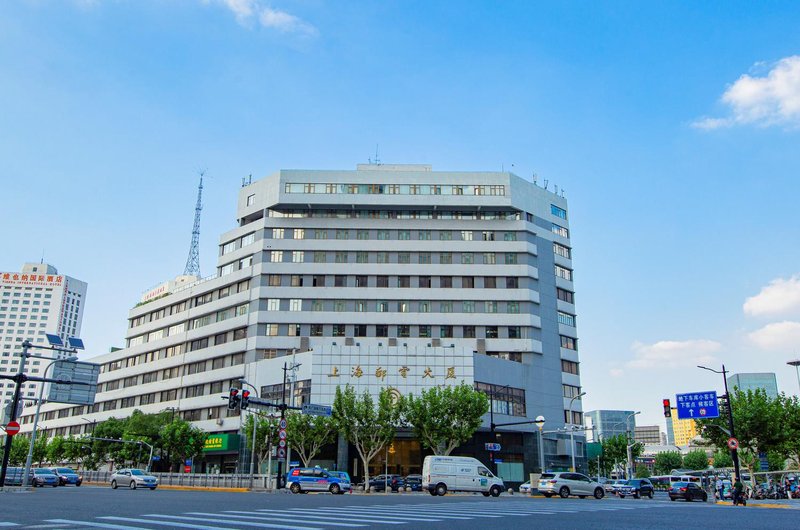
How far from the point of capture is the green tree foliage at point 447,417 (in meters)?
52.9

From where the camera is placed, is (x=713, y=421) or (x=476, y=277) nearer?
(x=713, y=421)

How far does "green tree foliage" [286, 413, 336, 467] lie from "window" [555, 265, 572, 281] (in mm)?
38426

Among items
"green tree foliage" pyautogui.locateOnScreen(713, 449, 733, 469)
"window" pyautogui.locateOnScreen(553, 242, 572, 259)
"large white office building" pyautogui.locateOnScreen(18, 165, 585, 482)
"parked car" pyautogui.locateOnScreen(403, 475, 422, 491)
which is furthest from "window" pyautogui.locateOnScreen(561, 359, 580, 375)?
"green tree foliage" pyautogui.locateOnScreen(713, 449, 733, 469)

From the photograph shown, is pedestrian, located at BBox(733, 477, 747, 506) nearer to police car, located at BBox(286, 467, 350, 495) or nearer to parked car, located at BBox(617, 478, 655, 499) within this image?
police car, located at BBox(286, 467, 350, 495)

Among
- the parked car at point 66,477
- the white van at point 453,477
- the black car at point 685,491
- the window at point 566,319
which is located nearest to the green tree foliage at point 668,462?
the window at point 566,319

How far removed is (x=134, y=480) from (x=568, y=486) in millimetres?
28536

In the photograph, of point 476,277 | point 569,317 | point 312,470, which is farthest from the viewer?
point 569,317

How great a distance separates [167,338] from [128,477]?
43.1 meters

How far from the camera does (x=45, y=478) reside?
45.3 m

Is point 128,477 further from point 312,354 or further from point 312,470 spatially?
point 312,354

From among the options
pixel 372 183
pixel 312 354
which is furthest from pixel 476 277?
pixel 312 354

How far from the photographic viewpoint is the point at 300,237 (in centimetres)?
7594

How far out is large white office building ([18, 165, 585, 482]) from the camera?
69.2 meters

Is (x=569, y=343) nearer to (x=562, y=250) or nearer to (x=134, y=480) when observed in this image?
(x=562, y=250)
